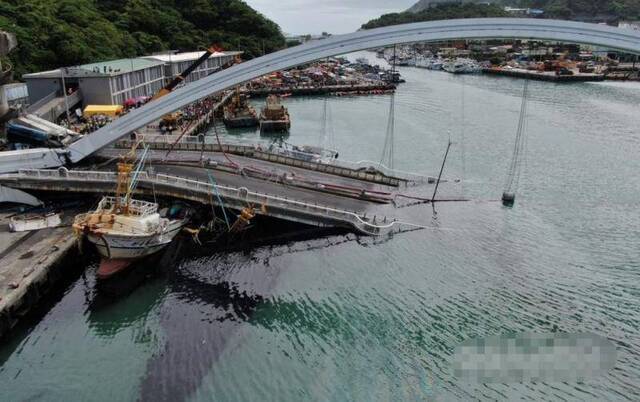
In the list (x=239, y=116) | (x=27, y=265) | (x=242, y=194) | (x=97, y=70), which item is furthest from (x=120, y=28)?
(x=27, y=265)

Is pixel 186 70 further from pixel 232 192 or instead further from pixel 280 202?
pixel 280 202

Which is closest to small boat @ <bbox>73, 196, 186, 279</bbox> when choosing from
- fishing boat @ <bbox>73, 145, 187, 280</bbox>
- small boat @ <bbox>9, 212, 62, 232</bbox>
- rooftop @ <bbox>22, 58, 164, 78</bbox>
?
fishing boat @ <bbox>73, 145, 187, 280</bbox>

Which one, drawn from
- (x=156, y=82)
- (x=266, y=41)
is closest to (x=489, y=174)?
(x=156, y=82)

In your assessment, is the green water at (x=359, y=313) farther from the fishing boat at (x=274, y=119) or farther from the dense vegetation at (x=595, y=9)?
the dense vegetation at (x=595, y=9)

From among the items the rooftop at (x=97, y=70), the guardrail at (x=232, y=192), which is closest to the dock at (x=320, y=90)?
the rooftop at (x=97, y=70)

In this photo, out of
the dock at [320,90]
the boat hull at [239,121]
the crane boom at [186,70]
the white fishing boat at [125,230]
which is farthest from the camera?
the dock at [320,90]
